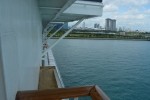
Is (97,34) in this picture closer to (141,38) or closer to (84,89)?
(141,38)

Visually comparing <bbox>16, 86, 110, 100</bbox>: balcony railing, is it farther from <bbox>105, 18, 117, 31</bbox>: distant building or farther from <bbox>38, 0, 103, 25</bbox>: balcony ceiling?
<bbox>105, 18, 117, 31</bbox>: distant building

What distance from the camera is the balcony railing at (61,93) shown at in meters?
1.31

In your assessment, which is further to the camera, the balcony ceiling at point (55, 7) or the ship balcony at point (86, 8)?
the ship balcony at point (86, 8)

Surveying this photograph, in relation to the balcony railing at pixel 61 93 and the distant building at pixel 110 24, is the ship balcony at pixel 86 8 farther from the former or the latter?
the distant building at pixel 110 24

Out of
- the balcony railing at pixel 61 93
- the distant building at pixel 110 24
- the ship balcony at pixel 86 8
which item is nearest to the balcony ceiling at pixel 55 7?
the ship balcony at pixel 86 8

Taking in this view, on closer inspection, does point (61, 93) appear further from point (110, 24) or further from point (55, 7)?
point (110, 24)

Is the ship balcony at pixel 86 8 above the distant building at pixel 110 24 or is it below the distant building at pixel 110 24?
below

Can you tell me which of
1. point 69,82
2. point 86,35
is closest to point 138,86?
point 69,82

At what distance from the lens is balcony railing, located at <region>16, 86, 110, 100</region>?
1.31 m

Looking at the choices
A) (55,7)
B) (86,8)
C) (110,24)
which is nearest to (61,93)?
(55,7)

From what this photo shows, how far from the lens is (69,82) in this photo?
13938mm

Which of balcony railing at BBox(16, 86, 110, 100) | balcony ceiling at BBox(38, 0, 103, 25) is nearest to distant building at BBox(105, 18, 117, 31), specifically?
balcony ceiling at BBox(38, 0, 103, 25)

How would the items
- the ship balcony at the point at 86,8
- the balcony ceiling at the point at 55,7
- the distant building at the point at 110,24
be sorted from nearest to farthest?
the balcony ceiling at the point at 55,7
the ship balcony at the point at 86,8
the distant building at the point at 110,24

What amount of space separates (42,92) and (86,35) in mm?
83675
